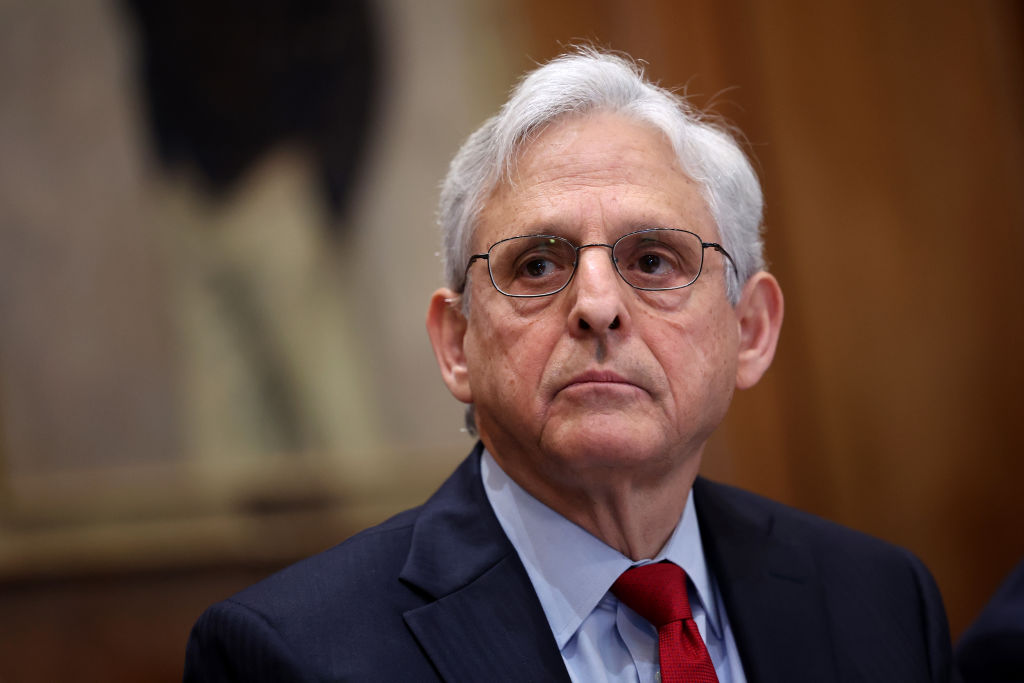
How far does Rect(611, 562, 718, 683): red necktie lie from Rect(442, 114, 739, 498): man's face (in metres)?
0.19

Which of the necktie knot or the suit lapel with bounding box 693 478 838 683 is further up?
the necktie knot

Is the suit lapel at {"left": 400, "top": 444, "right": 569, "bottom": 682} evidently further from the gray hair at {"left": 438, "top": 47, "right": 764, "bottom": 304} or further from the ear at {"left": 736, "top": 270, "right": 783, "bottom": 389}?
the ear at {"left": 736, "top": 270, "right": 783, "bottom": 389}

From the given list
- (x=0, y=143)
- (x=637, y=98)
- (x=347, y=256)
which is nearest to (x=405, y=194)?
(x=347, y=256)

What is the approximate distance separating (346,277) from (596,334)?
1.99 meters

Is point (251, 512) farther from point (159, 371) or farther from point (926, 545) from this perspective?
point (926, 545)

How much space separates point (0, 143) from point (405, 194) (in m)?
1.45

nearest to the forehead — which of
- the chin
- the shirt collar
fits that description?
the chin

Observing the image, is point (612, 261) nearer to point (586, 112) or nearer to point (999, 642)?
point (586, 112)

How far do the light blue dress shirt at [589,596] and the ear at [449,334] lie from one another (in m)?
0.22

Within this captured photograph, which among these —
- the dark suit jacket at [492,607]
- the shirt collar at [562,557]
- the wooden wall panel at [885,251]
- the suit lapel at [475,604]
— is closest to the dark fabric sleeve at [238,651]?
the dark suit jacket at [492,607]

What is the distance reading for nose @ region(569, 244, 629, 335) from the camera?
1.50 metres

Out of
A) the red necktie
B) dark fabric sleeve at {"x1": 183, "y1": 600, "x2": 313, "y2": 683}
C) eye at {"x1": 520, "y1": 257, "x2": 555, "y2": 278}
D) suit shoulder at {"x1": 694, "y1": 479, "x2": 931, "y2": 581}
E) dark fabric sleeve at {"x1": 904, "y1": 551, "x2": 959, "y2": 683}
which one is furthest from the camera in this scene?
suit shoulder at {"x1": 694, "y1": 479, "x2": 931, "y2": 581}

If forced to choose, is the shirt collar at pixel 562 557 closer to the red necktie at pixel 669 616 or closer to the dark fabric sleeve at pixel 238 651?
the red necktie at pixel 669 616

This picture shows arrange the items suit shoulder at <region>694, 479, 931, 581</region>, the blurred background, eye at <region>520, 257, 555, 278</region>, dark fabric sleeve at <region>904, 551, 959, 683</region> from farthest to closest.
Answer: the blurred background, suit shoulder at <region>694, 479, 931, 581</region>, dark fabric sleeve at <region>904, 551, 959, 683</region>, eye at <region>520, 257, 555, 278</region>
